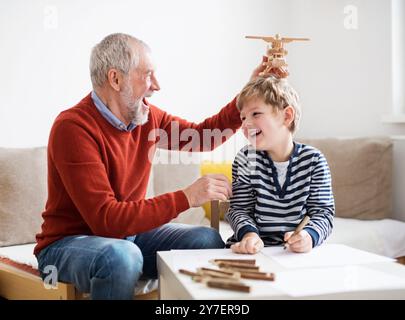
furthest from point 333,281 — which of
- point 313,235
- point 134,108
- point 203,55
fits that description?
point 203,55

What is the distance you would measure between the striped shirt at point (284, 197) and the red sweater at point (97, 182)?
8.2 inches

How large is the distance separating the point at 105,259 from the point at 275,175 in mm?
532

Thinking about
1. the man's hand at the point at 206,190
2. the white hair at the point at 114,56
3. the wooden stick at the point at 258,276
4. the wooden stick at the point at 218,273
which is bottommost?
the wooden stick at the point at 258,276

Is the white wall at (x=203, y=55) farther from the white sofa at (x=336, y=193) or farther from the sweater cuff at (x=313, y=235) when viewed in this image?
the sweater cuff at (x=313, y=235)

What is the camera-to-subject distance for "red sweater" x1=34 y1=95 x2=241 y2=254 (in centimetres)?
139

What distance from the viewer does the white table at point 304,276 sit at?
0.96m

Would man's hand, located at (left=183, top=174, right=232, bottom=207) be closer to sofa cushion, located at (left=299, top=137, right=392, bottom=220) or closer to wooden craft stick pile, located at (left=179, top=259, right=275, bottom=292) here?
wooden craft stick pile, located at (left=179, top=259, right=275, bottom=292)

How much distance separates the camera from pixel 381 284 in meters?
1.02

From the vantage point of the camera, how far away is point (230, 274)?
1052mm

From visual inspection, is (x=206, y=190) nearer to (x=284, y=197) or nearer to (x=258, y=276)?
(x=284, y=197)

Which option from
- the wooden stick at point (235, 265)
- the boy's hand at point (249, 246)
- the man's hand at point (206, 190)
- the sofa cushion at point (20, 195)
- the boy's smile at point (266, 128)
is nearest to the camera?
the wooden stick at point (235, 265)

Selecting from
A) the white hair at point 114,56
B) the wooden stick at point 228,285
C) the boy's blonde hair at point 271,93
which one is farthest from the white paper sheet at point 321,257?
the white hair at point 114,56

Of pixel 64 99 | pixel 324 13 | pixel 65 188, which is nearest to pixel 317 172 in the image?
pixel 65 188

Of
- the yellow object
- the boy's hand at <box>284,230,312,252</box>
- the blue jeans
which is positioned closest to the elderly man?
the blue jeans
